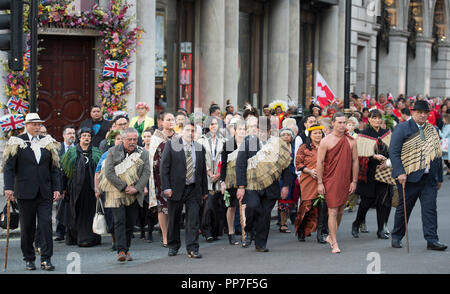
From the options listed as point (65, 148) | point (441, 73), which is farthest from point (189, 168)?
point (441, 73)

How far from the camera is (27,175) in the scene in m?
10.7

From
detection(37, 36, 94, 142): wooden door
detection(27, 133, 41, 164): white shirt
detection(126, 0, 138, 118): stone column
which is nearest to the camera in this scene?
detection(27, 133, 41, 164): white shirt

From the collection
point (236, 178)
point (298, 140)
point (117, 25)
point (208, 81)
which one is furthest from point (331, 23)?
point (236, 178)

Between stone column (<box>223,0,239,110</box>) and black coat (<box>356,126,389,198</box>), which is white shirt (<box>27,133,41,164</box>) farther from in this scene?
stone column (<box>223,0,239,110</box>)

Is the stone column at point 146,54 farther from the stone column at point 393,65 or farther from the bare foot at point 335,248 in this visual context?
the stone column at point 393,65

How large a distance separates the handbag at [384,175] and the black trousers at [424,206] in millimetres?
1165

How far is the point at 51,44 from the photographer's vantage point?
19.6m

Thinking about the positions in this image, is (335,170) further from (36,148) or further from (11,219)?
(11,219)

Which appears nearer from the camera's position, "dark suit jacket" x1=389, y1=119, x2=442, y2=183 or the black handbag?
the black handbag

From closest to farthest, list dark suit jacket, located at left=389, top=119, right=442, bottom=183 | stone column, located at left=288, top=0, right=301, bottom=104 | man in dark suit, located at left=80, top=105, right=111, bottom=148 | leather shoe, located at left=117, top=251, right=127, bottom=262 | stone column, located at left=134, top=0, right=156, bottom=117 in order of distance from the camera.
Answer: leather shoe, located at left=117, top=251, right=127, bottom=262 < dark suit jacket, located at left=389, top=119, right=442, bottom=183 < man in dark suit, located at left=80, top=105, right=111, bottom=148 < stone column, located at left=134, top=0, right=156, bottom=117 < stone column, located at left=288, top=0, right=301, bottom=104

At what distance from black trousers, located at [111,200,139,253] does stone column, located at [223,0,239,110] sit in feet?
43.5

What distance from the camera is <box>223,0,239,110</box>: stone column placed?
24656 millimetres

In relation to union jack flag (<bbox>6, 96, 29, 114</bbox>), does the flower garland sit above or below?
above

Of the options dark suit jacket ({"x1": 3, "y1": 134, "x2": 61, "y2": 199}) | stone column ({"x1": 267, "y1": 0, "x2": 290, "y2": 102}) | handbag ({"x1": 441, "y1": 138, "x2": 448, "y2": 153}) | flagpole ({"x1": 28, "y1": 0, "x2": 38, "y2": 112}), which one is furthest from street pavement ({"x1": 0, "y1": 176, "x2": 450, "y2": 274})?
stone column ({"x1": 267, "y1": 0, "x2": 290, "y2": 102})
